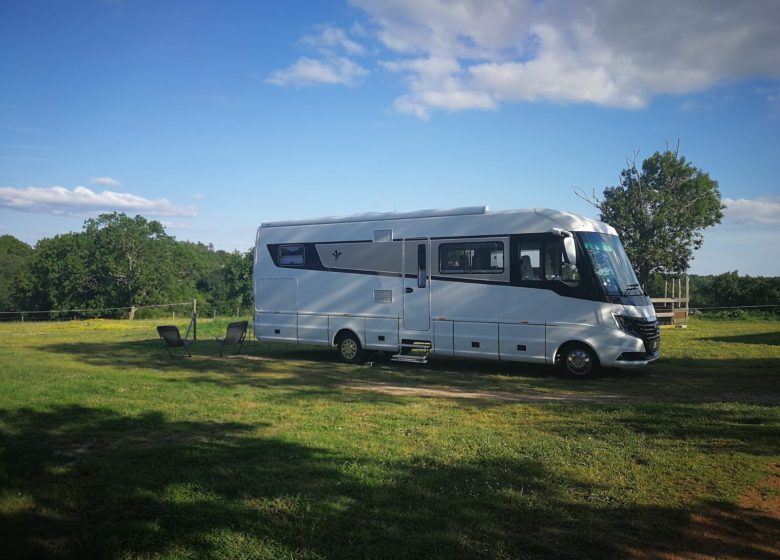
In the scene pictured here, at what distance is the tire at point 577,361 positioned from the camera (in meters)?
11.3

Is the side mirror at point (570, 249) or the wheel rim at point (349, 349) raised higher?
the side mirror at point (570, 249)

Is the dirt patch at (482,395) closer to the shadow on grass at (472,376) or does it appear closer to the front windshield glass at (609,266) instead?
the shadow on grass at (472,376)

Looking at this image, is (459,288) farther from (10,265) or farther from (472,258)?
(10,265)

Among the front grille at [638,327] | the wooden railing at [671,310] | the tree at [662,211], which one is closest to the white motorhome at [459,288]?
the front grille at [638,327]

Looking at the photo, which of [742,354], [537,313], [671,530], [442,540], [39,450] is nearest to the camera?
[442,540]

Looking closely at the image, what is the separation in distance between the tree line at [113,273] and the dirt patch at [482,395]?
4936cm

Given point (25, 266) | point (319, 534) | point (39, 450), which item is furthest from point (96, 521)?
point (25, 266)

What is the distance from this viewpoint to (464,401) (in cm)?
882

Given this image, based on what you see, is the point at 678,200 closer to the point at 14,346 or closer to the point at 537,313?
the point at 537,313

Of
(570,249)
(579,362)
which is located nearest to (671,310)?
(579,362)

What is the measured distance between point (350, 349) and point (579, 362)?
18.0 feet

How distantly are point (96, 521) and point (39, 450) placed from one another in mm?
2213

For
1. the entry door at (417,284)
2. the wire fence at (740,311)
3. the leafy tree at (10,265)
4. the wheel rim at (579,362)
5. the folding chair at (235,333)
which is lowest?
the wheel rim at (579,362)

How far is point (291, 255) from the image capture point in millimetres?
14797
